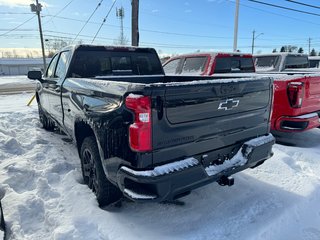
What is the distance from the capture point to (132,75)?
4.89 metres

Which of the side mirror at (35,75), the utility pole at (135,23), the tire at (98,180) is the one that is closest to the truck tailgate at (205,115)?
the tire at (98,180)

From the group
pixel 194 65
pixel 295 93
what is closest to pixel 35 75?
pixel 194 65

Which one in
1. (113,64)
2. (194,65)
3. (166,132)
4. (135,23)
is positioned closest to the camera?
(166,132)

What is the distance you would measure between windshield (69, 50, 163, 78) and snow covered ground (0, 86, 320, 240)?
1.49 meters

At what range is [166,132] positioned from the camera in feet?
8.05

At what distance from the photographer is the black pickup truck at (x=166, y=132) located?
2381 mm

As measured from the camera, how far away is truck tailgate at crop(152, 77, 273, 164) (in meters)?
2.43

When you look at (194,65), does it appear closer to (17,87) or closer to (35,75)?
(35,75)

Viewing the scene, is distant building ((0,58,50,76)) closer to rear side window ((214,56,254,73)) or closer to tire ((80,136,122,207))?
rear side window ((214,56,254,73))

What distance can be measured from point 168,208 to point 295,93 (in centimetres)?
343

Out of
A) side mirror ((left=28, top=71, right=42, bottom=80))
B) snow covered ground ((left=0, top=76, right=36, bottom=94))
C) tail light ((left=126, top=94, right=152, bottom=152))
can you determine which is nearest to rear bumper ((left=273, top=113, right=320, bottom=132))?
tail light ((left=126, top=94, right=152, bottom=152))

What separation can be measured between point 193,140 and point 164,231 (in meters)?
0.98

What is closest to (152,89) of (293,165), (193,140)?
(193,140)

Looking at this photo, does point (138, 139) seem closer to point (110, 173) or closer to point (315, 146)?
point (110, 173)
